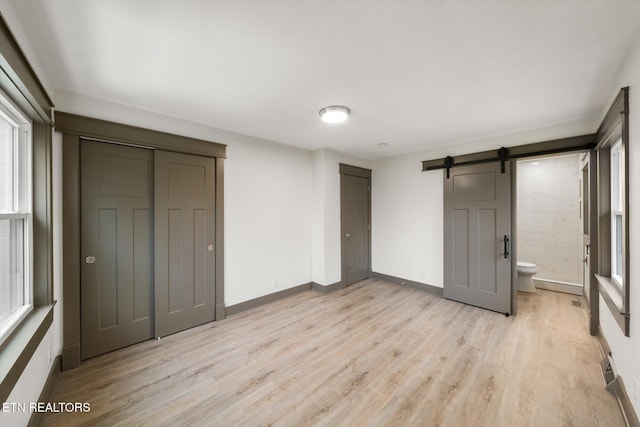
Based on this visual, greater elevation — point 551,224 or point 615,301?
point 551,224

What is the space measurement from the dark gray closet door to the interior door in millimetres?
3518

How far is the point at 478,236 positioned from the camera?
360 centimetres

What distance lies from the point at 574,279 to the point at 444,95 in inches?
169

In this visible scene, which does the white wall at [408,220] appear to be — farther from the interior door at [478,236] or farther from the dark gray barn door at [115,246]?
the dark gray barn door at [115,246]

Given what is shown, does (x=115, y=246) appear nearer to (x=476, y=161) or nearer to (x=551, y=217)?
(x=476, y=161)

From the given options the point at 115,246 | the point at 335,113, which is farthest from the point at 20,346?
the point at 335,113

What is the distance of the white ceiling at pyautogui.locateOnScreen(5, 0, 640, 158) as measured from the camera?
133 centimetres

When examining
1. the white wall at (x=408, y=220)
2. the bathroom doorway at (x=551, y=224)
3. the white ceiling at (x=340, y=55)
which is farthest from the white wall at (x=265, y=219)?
the bathroom doorway at (x=551, y=224)

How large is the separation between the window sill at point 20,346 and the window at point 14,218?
5 cm

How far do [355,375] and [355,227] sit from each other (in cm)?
290

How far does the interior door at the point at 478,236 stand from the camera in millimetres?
3367

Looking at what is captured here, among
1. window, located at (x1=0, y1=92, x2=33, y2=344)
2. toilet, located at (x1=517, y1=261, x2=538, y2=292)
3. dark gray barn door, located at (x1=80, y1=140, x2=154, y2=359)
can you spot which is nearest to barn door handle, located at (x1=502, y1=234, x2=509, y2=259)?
toilet, located at (x1=517, y1=261, x2=538, y2=292)

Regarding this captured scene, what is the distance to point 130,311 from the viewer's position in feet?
8.39

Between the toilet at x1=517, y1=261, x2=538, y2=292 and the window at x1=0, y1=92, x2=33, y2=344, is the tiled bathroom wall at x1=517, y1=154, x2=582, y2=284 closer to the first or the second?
the toilet at x1=517, y1=261, x2=538, y2=292
